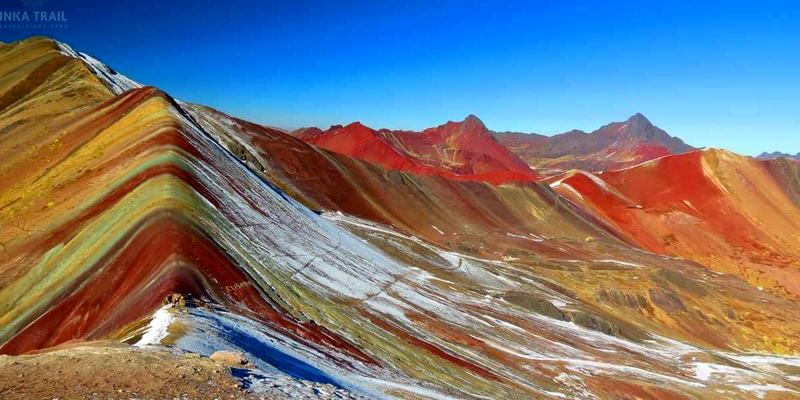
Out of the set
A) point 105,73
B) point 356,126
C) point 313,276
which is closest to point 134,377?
point 313,276

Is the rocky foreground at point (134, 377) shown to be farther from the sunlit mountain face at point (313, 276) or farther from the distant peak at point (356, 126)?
the distant peak at point (356, 126)

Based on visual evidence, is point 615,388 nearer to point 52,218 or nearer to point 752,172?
point 52,218

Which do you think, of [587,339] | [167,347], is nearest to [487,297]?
[587,339]

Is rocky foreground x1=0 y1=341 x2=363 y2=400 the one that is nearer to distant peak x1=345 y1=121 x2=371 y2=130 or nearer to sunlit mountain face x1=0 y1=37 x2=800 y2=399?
sunlit mountain face x1=0 y1=37 x2=800 y2=399

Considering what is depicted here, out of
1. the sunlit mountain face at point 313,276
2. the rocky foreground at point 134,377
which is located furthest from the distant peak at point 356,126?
the rocky foreground at point 134,377

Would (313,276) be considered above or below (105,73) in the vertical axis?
below

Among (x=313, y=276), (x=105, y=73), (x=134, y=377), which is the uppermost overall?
(x=105, y=73)

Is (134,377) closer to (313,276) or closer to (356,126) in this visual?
(313,276)
